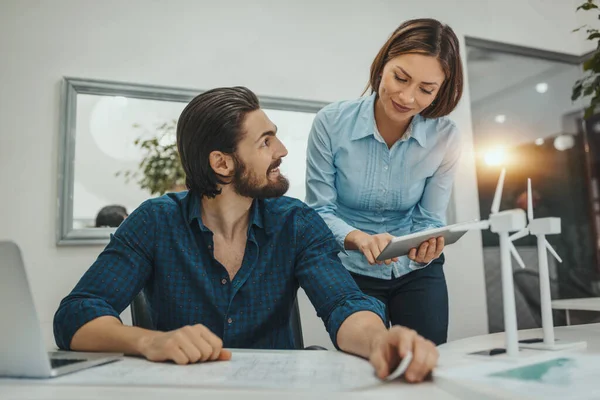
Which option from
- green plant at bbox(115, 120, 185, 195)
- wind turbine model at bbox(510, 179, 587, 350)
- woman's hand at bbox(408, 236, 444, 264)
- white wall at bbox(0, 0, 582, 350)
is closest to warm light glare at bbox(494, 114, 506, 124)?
white wall at bbox(0, 0, 582, 350)

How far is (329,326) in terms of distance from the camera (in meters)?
1.12

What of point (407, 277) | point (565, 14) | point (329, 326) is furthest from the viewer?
point (565, 14)

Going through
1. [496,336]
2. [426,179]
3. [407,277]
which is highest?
[426,179]

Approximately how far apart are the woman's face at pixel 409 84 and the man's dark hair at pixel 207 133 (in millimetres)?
466

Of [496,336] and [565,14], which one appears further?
[565,14]

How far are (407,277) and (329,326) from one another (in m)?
0.65

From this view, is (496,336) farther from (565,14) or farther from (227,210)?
(565,14)

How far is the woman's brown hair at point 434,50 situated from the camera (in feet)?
5.11

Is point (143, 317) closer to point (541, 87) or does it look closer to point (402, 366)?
point (402, 366)

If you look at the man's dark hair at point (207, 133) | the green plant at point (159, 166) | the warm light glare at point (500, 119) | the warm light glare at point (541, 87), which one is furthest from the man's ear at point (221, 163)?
the warm light glare at point (541, 87)

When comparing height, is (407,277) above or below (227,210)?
below

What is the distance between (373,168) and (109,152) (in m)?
1.41

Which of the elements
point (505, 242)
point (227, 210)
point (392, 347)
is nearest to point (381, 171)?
point (227, 210)

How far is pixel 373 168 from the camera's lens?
174 cm
